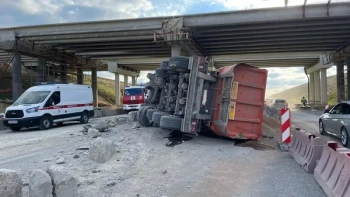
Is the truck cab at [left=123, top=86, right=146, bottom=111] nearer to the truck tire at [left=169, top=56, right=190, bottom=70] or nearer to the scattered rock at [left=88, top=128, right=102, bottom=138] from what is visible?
the scattered rock at [left=88, top=128, right=102, bottom=138]

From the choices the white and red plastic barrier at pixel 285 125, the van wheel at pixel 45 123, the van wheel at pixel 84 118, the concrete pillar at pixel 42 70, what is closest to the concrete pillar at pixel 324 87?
the van wheel at pixel 84 118

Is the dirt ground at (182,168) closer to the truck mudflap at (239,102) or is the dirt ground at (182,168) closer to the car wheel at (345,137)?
the truck mudflap at (239,102)

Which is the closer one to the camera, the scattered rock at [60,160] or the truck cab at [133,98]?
the scattered rock at [60,160]

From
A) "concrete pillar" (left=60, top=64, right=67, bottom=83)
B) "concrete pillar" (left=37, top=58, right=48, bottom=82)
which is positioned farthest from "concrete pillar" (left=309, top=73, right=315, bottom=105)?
"concrete pillar" (left=37, top=58, right=48, bottom=82)

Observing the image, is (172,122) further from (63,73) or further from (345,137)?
(63,73)

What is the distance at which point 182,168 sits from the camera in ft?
22.3

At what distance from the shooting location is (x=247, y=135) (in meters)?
9.50

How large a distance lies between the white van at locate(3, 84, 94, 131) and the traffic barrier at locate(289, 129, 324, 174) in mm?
13078

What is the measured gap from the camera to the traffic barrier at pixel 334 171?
14.6ft

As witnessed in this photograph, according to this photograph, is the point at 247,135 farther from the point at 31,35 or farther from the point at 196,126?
the point at 31,35

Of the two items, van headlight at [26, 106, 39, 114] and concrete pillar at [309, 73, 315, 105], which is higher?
concrete pillar at [309, 73, 315, 105]

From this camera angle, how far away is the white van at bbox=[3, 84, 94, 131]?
52.0ft

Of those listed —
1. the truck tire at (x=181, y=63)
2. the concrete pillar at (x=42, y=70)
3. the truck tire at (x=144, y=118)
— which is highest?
the concrete pillar at (x=42, y=70)

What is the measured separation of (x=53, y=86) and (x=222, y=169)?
13.4 metres
